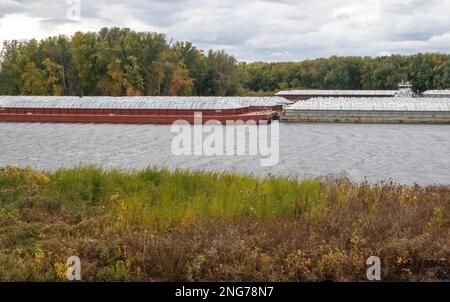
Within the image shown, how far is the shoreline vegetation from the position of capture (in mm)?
9383

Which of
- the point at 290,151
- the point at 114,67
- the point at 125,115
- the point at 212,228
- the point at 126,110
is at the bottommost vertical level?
the point at 290,151

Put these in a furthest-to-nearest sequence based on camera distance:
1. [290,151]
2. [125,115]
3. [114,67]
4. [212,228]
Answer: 1. [114,67]
2. [125,115]
3. [290,151]
4. [212,228]

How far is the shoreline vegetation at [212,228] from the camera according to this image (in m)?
9.38

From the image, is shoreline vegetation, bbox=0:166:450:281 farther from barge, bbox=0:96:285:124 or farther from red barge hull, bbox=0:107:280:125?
barge, bbox=0:96:285:124

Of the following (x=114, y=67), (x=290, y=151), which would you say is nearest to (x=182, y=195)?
(x=290, y=151)

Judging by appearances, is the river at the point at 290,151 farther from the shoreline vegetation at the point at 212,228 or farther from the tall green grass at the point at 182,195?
the shoreline vegetation at the point at 212,228

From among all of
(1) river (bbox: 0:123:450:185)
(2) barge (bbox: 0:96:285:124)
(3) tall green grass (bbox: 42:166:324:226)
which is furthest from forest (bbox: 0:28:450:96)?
(3) tall green grass (bbox: 42:166:324:226)

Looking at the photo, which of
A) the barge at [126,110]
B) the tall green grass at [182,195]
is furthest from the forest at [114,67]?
the tall green grass at [182,195]

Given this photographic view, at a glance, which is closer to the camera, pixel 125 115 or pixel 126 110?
pixel 125 115

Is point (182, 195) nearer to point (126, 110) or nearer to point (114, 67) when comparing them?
point (126, 110)

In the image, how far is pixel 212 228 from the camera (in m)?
11.1

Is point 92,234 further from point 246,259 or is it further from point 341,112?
point 341,112

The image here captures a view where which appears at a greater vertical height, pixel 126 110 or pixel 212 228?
pixel 126 110

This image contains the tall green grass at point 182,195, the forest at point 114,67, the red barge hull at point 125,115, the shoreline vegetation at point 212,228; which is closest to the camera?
the shoreline vegetation at point 212,228
